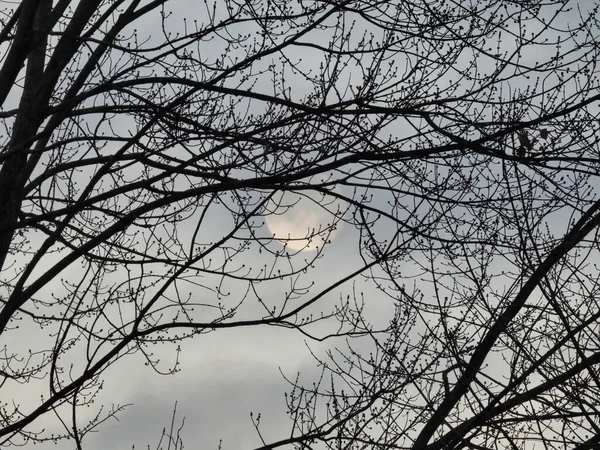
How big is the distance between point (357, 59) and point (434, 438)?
2883 mm

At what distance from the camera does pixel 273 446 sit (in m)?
5.43

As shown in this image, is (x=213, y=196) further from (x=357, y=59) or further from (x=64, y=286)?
(x=64, y=286)

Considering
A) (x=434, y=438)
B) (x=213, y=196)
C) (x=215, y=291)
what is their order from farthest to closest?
(x=215, y=291)
(x=213, y=196)
(x=434, y=438)

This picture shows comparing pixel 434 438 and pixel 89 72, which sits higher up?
pixel 89 72

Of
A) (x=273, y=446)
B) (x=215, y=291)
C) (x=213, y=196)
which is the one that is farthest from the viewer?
(x=215, y=291)

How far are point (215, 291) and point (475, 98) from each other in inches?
105

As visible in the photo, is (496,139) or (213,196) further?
(213,196)

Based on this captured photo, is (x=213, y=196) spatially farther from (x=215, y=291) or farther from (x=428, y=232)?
(x=428, y=232)

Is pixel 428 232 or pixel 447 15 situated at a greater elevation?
pixel 447 15

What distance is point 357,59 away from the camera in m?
5.65

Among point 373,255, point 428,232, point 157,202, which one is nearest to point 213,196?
point 157,202

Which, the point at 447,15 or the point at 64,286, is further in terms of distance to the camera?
the point at 64,286

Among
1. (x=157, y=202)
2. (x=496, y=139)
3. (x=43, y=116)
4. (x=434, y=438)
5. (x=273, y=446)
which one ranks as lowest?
(x=434, y=438)

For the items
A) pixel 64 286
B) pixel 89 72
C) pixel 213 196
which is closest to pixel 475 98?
pixel 213 196
